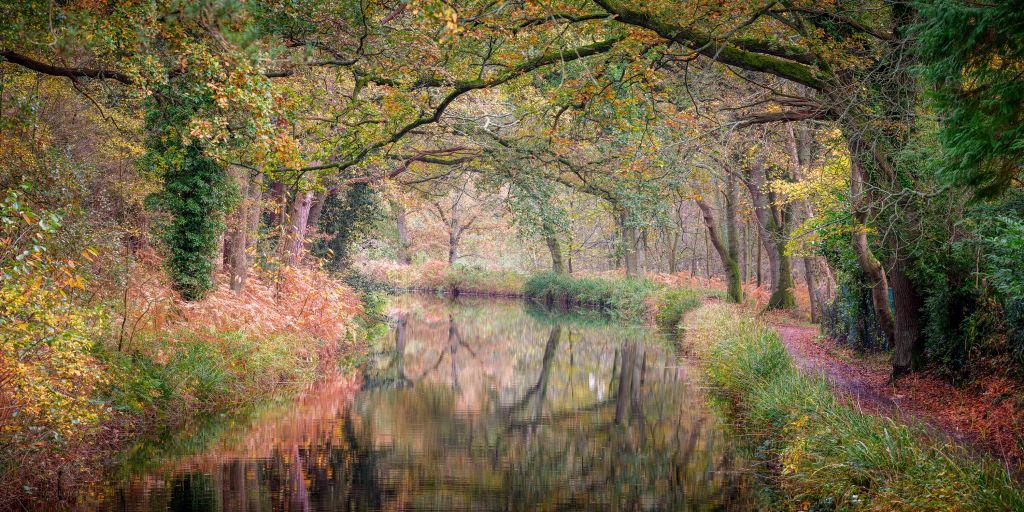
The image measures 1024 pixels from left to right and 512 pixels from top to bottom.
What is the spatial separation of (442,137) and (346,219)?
5.19 m

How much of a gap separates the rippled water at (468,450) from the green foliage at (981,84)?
3.88 metres

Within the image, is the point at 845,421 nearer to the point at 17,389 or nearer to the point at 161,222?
the point at 17,389

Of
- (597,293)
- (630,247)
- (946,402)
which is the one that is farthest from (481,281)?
(946,402)

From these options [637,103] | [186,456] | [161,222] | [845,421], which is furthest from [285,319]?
[845,421]

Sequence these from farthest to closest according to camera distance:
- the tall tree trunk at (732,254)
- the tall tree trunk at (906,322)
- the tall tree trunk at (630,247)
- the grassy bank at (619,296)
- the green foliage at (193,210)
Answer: the tall tree trunk at (630,247) < the grassy bank at (619,296) < the tall tree trunk at (732,254) < the green foliage at (193,210) < the tall tree trunk at (906,322)

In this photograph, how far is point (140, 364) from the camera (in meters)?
9.81

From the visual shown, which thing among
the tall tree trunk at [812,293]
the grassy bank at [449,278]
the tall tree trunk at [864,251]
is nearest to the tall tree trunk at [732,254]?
the tall tree trunk at [812,293]

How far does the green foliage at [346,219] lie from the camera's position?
22227mm

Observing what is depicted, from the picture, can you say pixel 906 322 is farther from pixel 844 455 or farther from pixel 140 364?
pixel 140 364

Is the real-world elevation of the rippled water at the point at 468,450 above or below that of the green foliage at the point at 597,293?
below

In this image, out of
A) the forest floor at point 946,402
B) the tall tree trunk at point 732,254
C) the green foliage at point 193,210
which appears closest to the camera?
the forest floor at point 946,402

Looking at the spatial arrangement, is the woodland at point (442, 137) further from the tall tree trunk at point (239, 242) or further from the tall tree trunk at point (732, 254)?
the tall tree trunk at point (732, 254)

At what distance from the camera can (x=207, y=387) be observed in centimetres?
1105

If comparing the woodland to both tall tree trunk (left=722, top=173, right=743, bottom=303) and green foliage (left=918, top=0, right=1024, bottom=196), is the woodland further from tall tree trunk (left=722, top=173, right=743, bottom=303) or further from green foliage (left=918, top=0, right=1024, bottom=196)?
tall tree trunk (left=722, top=173, right=743, bottom=303)
